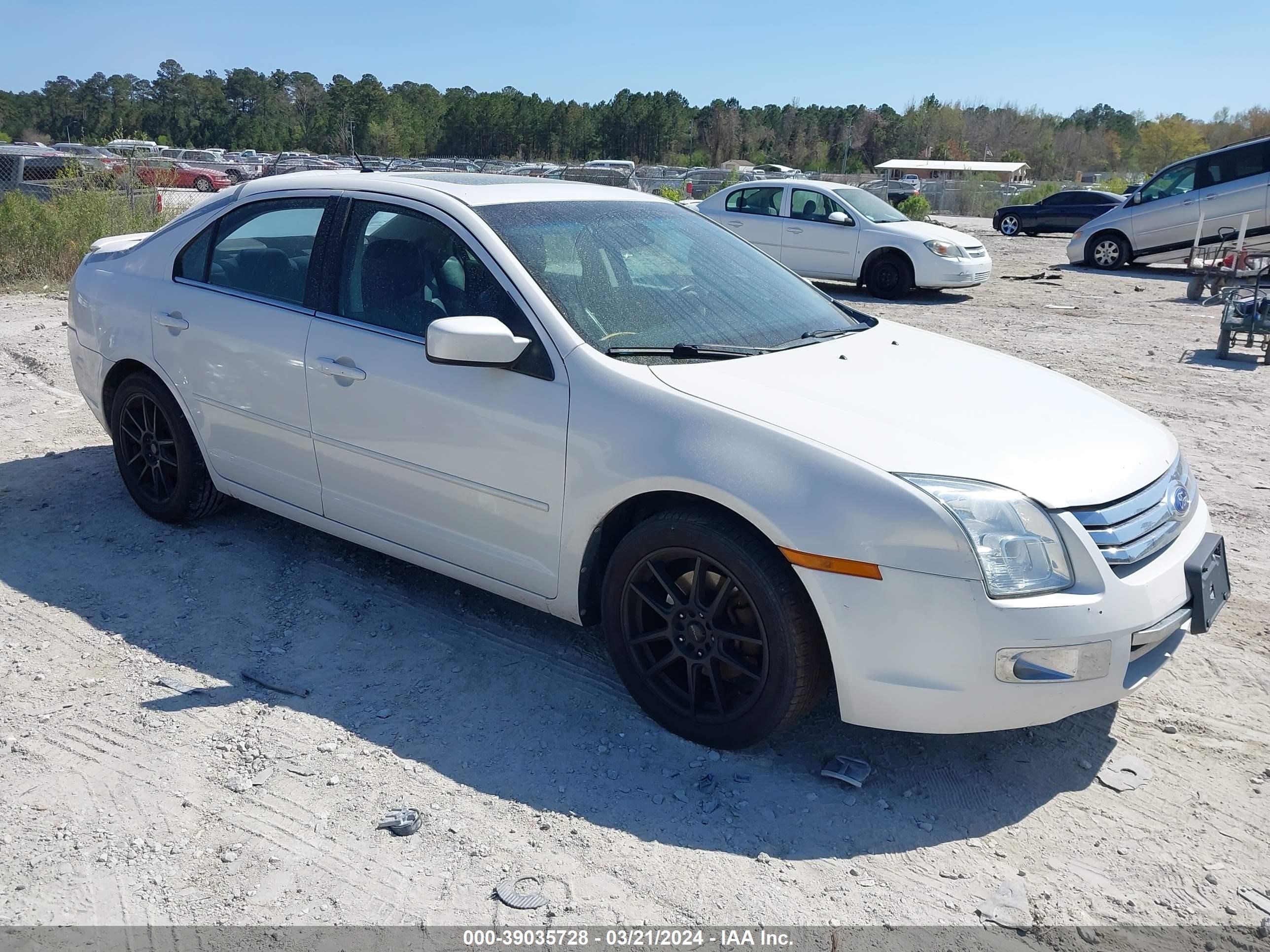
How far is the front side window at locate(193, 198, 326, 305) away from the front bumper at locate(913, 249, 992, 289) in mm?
11404

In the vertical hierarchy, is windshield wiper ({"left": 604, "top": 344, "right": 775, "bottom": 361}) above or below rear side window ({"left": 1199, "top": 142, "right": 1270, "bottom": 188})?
below

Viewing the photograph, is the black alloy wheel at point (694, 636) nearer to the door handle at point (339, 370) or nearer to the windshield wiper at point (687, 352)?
the windshield wiper at point (687, 352)

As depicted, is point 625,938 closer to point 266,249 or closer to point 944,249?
point 266,249

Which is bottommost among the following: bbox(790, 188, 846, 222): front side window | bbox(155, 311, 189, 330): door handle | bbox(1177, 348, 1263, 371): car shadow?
bbox(1177, 348, 1263, 371): car shadow

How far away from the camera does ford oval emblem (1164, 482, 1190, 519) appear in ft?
11.0

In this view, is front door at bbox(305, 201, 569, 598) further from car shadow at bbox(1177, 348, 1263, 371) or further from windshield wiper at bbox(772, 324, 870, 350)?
car shadow at bbox(1177, 348, 1263, 371)

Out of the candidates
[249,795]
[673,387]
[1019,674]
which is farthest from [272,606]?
[1019,674]

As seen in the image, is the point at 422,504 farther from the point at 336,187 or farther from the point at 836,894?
the point at 836,894

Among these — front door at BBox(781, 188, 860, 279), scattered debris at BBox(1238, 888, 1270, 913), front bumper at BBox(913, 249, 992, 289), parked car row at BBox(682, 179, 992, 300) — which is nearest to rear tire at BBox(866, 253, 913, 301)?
parked car row at BBox(682, 179, 992, 300)

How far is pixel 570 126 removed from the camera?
10450 centimetres

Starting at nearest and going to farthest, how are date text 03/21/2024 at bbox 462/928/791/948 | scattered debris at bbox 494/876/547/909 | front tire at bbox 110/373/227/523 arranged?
1. date text 03/21/2024 at bbox 462/928/791/948
2. scattered debris at bbox 494/876/547/909
3. front tire at bbox 110/373/227/523

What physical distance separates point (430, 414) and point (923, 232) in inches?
484

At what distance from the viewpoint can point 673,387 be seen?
3305 mm

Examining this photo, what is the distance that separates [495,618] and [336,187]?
1923 millimetres
